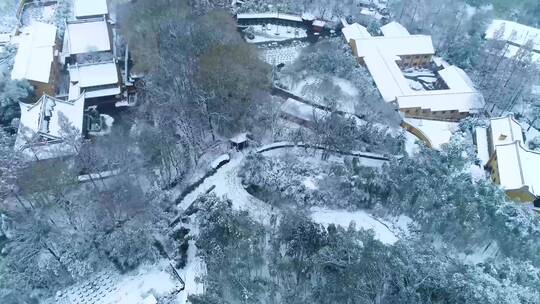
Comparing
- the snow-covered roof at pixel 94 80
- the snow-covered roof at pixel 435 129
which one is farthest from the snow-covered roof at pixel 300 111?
the snow-covered roof at pixel 94 80


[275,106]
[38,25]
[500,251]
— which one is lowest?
[500,251]

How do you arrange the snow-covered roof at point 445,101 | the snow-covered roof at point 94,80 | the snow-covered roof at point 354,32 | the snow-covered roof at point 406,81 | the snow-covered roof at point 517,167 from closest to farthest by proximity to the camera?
the snow-covered roof at point 517,167
the snow-covered roof at point 94,80
the snow-covered roof at point 445,101
the snow-covered roof at point 406,81
the snow-covered roof at point 354,32

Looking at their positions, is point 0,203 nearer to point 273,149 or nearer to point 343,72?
point 273,149

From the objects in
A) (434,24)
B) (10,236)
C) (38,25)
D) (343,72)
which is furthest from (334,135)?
(38,25)

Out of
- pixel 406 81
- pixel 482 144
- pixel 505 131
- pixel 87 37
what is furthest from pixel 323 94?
pixel 87 37

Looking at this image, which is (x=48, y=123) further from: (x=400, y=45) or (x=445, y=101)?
(x=400, y=45)

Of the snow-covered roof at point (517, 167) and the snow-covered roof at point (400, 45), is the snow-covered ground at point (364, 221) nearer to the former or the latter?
the snow-covered roof at point (517, 167)
